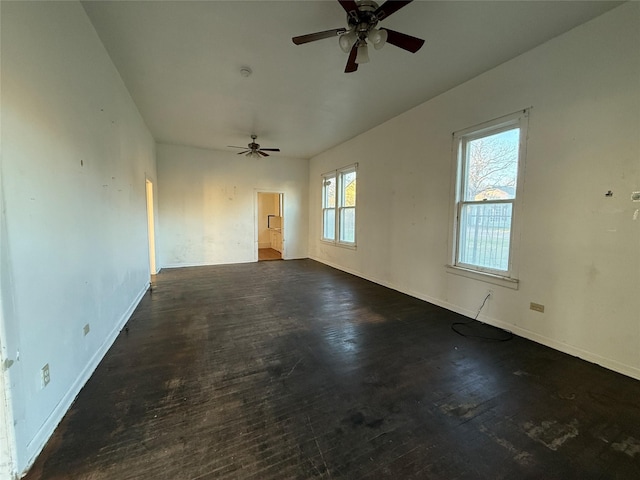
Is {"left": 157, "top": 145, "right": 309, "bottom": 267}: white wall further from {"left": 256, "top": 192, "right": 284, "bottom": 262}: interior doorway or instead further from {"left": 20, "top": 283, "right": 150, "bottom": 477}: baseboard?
{"left": 20, "top": 283, "right": 150, "bottom": 477}: baseboard

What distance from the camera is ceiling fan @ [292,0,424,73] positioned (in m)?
1.89

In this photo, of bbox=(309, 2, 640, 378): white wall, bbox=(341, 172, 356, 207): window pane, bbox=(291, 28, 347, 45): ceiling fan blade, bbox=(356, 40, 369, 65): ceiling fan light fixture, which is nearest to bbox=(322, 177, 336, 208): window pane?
bbox=(341, 172, 356, 207): window pane

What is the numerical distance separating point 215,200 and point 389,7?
614 cm

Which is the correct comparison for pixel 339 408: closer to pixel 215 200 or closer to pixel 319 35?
pixel 319 35

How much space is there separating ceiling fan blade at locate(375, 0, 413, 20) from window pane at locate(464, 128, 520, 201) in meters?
2.09

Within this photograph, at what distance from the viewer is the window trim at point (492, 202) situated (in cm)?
294

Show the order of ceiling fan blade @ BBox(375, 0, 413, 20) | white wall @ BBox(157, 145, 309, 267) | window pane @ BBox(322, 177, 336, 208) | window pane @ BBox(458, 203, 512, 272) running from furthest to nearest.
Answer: window pane @ BBox(322, 177, 336, 208) → white wall @ BBox(157, 145, 309, 267) → window pane @ BBox(458, 203, 512, 272) → ceiling fan blade @ BBox(375, 0, 413, 20)

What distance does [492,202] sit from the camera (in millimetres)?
3264

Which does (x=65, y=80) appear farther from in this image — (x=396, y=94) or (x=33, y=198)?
(x=396, y=94)

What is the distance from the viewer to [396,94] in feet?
12.5

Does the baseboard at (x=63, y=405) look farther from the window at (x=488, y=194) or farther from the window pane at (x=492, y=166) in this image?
the window pane at (x=492, y=166)

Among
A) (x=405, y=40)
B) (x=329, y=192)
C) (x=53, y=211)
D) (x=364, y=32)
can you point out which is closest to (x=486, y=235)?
(x=405, y=40)

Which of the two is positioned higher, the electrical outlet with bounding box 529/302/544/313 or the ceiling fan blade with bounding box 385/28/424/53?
the ceiling fan blade with bounding box 385/28/424/53

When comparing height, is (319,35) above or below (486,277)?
above
